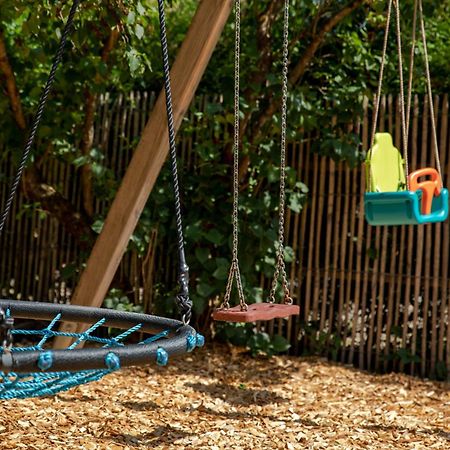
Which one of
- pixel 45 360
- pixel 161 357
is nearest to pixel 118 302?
pixel 161 357

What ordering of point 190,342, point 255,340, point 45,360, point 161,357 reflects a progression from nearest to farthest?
point 45,360 < point 161,357 < point 190,342 < point 255,340

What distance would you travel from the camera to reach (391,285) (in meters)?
5.36

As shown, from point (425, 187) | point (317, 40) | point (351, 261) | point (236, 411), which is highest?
point (317, 40)

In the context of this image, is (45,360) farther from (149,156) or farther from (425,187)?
(425,187)

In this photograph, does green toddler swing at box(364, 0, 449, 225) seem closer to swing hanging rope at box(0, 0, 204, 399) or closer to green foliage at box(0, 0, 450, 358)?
green foliage at box(0, 0, 450, 358)

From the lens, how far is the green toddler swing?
372 centimetres

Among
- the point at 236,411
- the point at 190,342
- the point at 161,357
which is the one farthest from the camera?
the point at 236,411

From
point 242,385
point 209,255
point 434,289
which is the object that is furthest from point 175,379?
point 434,289

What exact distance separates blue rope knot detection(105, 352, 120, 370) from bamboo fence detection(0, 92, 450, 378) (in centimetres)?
383

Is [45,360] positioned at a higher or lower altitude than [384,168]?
lower

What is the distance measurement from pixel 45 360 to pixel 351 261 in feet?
13.3

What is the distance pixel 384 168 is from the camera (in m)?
4.02

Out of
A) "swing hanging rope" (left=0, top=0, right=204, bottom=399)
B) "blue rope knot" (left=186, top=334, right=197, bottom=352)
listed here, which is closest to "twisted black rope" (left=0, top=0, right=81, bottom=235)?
"swing hanging rope" (left=0, top=0, right=204, bottom=399)

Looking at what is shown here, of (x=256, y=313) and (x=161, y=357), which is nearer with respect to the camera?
(x=161, y=357)
